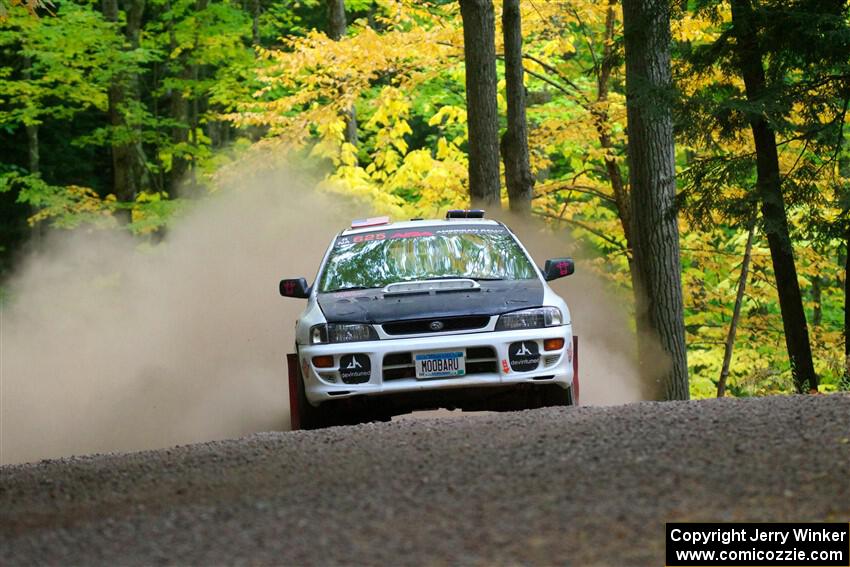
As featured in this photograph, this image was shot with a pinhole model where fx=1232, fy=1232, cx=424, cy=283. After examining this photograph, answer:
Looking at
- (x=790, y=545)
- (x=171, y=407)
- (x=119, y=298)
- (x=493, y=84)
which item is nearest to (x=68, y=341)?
(x=119, y=298)

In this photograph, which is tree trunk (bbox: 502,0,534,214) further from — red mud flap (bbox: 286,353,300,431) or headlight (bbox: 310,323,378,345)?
headlight (bbox: 310,323,378,345)

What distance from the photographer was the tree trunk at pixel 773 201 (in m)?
15.5

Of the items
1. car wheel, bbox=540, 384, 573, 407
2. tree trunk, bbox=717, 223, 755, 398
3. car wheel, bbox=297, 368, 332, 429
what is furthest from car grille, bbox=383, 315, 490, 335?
tree trunk, bbox=717, 223, 755, 398

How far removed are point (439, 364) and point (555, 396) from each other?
3.80 feet

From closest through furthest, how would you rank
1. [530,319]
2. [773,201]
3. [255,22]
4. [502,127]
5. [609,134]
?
[530,319]
[773,201]
[609,134]
[502,127]
[255,22]

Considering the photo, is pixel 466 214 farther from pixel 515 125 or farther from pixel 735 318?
pixel 735 318

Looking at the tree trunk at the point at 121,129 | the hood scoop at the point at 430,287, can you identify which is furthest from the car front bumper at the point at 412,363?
the tree trunk at the point at 121,129

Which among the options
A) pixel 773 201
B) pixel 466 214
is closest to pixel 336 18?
pixel 773 201

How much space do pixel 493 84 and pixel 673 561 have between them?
50.9 ft

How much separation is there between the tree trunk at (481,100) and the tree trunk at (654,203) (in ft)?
14.8

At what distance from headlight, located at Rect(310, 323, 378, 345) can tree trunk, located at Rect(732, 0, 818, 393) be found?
7293 millimetres

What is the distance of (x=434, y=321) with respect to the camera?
9852 mm

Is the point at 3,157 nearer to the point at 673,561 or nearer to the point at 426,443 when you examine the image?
the point at 426,443

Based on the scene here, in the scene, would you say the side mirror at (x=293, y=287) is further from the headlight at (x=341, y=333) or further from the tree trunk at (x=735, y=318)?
the tree trunk at (x=735, y=318)
